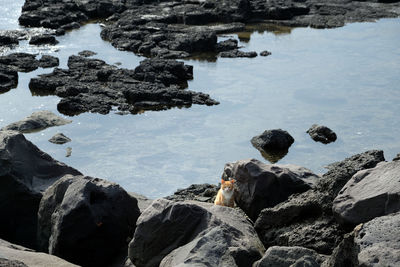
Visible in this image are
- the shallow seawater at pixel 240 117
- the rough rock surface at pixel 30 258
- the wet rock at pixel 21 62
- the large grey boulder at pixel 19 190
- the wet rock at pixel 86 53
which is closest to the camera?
the rough rock surface at pixel 30 258

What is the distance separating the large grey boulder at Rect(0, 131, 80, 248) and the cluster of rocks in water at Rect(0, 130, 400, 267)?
0.05 feet

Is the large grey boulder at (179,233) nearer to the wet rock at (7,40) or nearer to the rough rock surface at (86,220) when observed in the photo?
the rough rock surface at (86,220)

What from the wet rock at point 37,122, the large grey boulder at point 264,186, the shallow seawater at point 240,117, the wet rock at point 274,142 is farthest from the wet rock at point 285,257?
the wet rock at point 37,122

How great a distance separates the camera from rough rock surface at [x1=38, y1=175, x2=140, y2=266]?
8.43 meters

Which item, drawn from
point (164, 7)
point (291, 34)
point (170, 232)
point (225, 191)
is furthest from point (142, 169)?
point (164, 7)

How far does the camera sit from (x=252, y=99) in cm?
1830

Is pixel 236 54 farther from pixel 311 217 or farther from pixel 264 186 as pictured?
pixel 311 217

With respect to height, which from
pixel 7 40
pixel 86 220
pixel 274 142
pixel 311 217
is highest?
pixel 311 217

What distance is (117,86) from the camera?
1931 centimetres

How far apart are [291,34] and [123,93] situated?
10.1 meters

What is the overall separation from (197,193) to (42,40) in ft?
48.8

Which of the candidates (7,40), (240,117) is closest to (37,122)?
(240,117)

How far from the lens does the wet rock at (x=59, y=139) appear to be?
15477 mm

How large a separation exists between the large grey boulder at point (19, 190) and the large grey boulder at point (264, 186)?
3047mm
